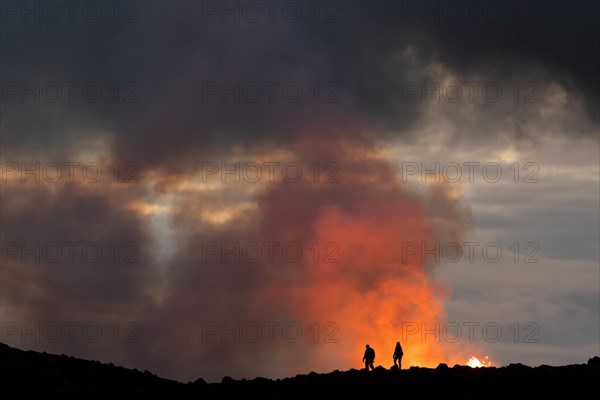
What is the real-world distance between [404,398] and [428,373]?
3698 millimetres

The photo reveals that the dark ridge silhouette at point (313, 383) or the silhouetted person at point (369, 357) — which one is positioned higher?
the silhouetted person at point (369, 357)

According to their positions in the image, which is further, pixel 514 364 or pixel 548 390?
pixel 514 364

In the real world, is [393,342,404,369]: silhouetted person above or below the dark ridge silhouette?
above

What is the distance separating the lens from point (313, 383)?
201ft

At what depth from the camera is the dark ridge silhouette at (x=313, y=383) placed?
57594 mm

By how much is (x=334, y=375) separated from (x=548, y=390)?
45.8 feet

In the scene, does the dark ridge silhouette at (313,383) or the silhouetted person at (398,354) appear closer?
the dark ridge silhouette at (313,383)

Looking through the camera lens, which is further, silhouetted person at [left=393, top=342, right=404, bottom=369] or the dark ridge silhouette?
silhouetted person at [left=393, top=342, right=404, bottom=369]

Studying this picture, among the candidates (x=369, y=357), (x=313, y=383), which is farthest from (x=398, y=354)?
(x=313, y=383)

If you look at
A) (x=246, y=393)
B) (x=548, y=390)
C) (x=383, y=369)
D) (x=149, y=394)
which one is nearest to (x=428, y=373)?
(x=383, y=369)

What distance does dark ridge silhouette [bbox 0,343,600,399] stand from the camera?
57.6 metres

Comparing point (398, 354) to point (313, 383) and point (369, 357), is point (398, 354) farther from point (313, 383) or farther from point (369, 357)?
point (313, 383)

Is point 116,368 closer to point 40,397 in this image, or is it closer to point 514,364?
point 40,397

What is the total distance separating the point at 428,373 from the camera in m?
60.9
